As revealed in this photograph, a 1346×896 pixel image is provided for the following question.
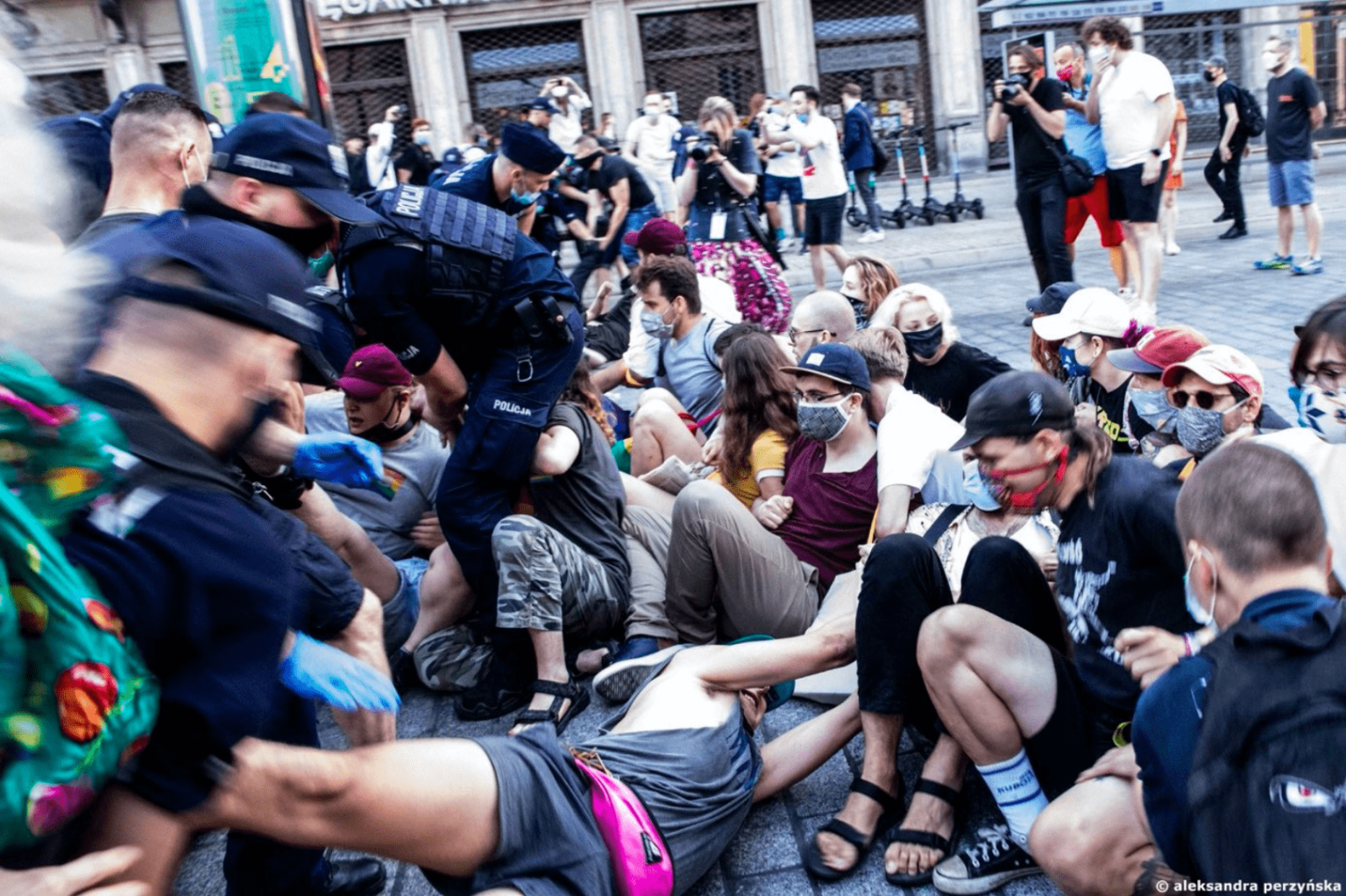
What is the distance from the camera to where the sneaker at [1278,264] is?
9367 mm

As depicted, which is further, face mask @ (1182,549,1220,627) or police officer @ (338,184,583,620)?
police officer @ (338,184,583,620)

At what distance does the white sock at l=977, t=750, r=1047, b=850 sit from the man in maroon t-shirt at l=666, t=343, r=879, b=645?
1132mm

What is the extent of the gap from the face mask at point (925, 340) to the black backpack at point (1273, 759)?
3271 millimetres

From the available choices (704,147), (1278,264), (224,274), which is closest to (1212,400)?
(224,274)

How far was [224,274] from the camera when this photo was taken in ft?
5.34

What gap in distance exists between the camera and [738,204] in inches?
329

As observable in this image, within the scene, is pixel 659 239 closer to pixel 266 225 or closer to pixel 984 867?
pixel 266 225

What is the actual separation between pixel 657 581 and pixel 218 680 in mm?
2842

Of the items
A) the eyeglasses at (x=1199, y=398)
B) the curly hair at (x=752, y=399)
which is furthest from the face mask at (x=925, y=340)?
the eyeglasses at (x=1199, y=398)

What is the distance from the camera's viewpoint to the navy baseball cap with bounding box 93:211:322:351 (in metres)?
1.58

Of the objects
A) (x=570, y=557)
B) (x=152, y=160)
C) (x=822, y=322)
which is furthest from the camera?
(x=822, y=322)

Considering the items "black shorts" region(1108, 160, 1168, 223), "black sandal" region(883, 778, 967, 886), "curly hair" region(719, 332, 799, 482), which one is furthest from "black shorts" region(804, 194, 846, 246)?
"black sandal" region(883, 778, 967, 886)

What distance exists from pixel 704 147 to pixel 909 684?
626cm

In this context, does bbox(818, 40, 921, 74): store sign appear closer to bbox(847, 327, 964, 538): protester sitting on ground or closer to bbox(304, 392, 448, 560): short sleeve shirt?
bbox(304, 392, 448, 560): short sleeve shirt
